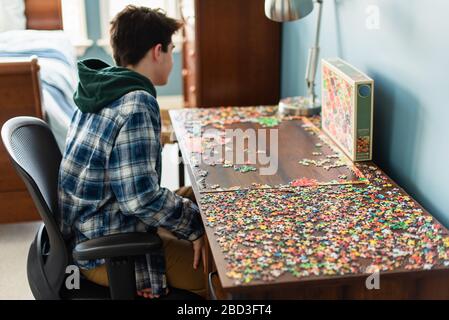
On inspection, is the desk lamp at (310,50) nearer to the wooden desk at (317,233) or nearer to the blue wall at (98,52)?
the wooden desk at (317,233)

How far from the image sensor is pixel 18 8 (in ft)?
13.6

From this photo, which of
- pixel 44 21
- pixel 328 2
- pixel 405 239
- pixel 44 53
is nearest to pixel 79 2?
pixel 44 21

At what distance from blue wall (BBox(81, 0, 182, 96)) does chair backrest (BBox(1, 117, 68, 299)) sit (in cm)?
303

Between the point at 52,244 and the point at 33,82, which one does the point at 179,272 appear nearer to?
the point at 52,244

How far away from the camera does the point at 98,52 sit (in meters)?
4.77

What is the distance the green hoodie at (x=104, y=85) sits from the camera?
1688 mm

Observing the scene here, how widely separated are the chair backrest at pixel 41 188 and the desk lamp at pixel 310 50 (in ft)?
3.02

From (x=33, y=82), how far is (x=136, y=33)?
1.07m

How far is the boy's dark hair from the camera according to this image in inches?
71.3

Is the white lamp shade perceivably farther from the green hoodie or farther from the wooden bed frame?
the wooden bed frame

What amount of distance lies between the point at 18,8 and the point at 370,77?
2822mm

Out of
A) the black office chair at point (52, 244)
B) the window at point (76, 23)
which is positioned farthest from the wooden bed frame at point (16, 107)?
the window at point (76, 23)

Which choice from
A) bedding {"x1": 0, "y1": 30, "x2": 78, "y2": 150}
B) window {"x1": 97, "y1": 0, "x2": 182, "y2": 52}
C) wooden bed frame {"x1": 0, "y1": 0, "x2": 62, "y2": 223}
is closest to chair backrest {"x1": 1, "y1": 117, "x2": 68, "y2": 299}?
wooden bed frame {"x1": 0, "y1": 0, "x2": 62, "y2": 223}
